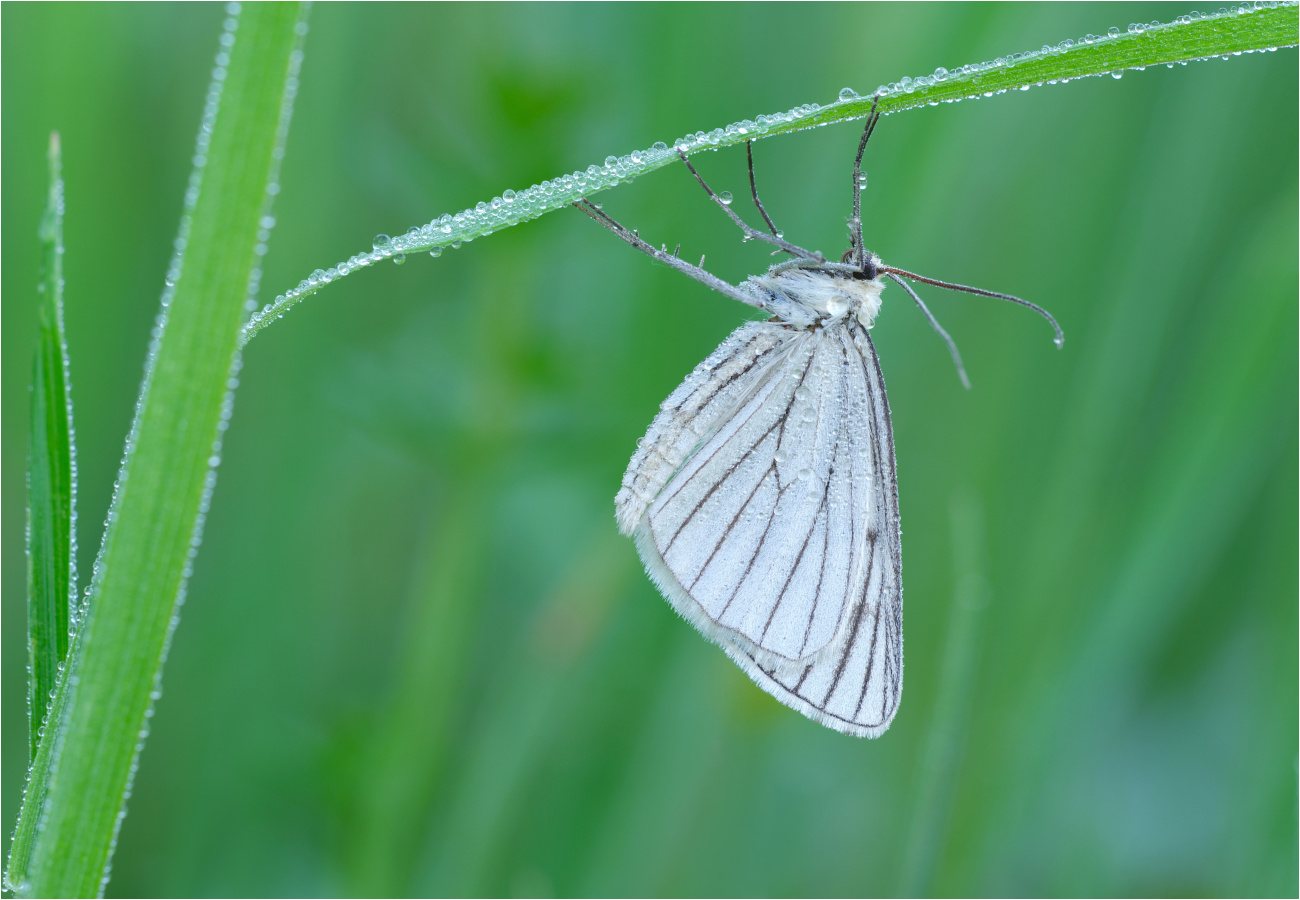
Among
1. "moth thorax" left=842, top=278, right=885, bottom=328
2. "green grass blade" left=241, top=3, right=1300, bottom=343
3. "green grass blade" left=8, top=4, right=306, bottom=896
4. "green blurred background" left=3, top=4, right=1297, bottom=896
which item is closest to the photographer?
"green grass blade" left=8, top=4, right=306, bottom=896

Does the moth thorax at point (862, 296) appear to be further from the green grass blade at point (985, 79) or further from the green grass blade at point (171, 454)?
the green grass blade at point (171, 454)

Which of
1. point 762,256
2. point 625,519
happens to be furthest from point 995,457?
point 625,519

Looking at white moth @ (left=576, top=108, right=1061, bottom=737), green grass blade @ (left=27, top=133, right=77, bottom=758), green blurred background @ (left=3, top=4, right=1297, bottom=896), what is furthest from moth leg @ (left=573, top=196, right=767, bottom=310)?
green grass blade @ (left=27, top=133, right=77, bottom=758)

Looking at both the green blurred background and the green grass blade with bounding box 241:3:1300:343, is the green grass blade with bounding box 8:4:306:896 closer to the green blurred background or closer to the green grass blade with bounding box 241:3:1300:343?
the green grass blade with bounding box 241:3:1300:343

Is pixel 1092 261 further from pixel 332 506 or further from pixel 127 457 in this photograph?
pixel 127 457

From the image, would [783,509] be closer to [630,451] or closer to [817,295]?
[817,295]
